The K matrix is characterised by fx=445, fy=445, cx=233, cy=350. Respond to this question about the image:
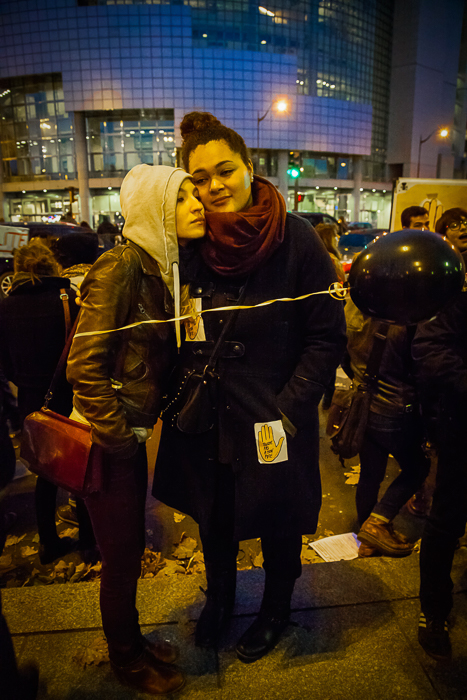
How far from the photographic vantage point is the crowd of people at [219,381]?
174cm

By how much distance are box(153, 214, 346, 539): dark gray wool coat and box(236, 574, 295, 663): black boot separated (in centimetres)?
37

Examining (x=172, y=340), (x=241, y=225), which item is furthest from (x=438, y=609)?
(x=241, y=225)

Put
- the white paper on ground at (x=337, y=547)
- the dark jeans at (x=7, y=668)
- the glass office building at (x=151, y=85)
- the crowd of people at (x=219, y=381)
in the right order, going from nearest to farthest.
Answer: the dark jeans at (x=7, y=668), the crowd of people at (x=219, y=381), the white paper on ground at (x=337, y=547), the glass office building at (x=151, y=85)

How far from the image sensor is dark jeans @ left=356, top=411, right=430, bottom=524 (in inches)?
119

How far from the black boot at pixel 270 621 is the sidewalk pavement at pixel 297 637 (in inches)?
2.4

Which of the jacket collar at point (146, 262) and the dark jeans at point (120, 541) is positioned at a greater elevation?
the jacket collar at point (146, 262)

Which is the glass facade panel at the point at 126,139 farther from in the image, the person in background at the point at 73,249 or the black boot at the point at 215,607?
the black boot at the point at 215,607

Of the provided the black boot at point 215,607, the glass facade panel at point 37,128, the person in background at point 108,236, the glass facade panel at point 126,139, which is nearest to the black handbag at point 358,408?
the black boot at point 215,607

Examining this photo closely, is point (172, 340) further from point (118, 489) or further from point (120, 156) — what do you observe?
point (120, 156)

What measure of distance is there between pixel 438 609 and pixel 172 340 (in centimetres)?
187

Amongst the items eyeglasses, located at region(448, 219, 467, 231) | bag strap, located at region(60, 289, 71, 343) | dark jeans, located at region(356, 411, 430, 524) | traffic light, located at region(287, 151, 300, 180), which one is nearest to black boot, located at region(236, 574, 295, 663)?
dark jeans, located at region(356, 411, 430, 524)

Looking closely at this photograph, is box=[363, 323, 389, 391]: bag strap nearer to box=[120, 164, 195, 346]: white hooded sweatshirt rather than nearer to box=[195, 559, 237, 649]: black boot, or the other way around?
box=[195, 559, 237, 649]: black boot

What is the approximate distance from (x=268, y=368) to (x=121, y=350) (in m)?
0.64

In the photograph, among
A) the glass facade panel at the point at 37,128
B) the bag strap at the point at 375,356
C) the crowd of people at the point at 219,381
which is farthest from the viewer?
the glass facade panel at the point at 37,128
